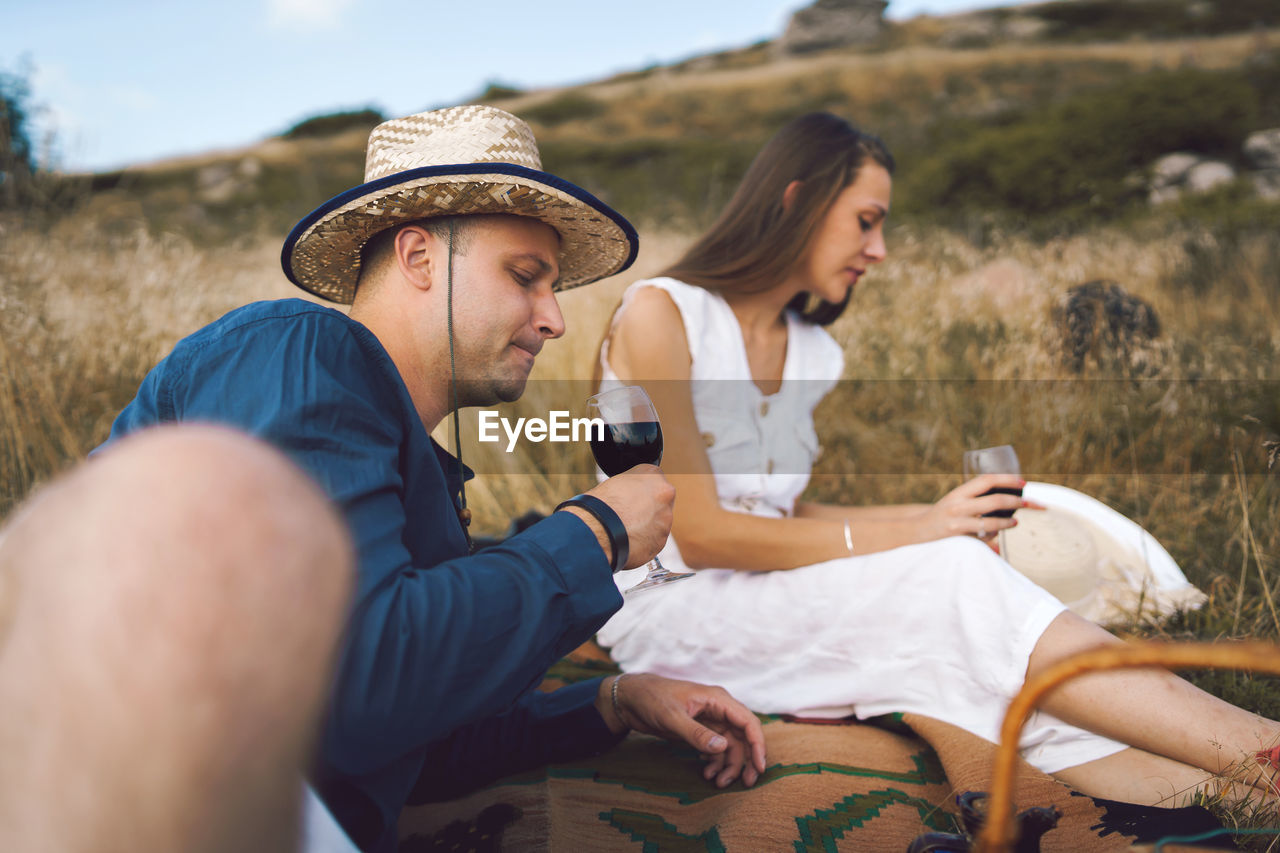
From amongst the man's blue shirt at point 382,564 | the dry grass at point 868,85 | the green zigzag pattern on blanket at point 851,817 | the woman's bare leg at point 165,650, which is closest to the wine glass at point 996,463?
the green zigzag pattern on blanket at point 851,817

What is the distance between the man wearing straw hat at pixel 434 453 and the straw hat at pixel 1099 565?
1.53m

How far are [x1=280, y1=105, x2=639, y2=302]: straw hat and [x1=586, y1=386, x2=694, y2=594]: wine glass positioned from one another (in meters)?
0.45

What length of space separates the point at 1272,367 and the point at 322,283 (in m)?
4.46

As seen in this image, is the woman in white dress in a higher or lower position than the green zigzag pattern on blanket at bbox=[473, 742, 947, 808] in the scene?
higher

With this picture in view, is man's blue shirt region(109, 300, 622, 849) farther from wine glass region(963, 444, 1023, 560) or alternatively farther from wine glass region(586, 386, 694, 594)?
wine glass region(963, 444, 1023, 560)

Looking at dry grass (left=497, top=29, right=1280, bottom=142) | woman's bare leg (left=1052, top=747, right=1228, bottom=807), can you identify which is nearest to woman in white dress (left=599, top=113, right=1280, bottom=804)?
woman's bare leg (left=1052, top=747, right=1228, bottom=807)

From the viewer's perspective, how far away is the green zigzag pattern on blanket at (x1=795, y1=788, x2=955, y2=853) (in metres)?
1.66

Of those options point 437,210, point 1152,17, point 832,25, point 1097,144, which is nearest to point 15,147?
point 437,210

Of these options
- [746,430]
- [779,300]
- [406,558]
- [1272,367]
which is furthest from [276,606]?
[1272,367]

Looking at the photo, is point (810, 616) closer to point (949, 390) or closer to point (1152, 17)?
point (949, 390)

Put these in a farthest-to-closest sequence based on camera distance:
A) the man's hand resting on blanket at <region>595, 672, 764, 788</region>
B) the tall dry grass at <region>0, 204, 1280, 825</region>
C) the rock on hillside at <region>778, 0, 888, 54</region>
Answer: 1. the rock on hillside at <region>778, 0, 888, 54</region>
2. the tall dry grass at <region>0, 204, 1280, 825</region>
3. the man's hand resting on blanket at <region>595, 672, 764, 788</region>

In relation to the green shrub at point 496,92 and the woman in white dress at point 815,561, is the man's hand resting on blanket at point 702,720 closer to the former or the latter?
the woman in white dress at point 815,561

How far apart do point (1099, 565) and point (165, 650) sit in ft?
10.5

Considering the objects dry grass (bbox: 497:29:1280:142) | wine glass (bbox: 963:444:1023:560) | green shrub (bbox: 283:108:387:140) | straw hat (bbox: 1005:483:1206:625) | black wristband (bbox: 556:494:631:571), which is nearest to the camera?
black wristband (bbox: 556:494:631:571)
